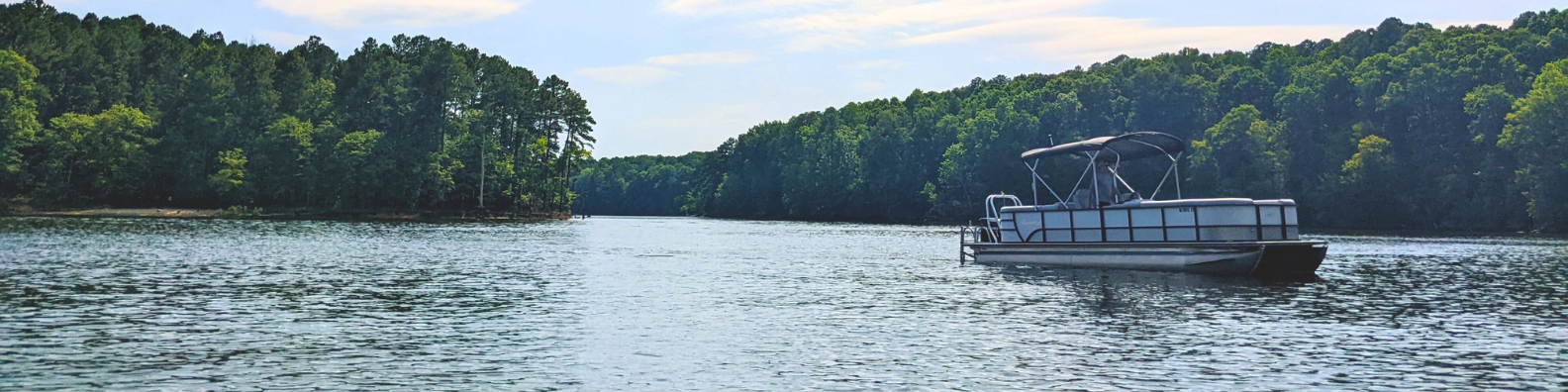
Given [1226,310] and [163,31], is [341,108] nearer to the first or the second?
[163,31]

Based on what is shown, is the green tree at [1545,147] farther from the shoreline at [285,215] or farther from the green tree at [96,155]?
the green tree at [96,155]

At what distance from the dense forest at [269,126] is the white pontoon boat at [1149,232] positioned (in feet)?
312

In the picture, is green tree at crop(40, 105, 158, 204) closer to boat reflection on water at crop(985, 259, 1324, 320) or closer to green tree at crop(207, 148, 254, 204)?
green tree at crop(207, 148, 254, 204)

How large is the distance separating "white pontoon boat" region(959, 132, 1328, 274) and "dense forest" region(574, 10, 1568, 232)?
245 feet

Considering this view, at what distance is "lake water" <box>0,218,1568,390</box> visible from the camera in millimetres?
18047

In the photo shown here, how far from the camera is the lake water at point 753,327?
18047mm

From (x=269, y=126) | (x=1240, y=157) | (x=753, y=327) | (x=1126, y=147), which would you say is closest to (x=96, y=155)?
(x=269, y=126)

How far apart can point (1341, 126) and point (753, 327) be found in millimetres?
121414

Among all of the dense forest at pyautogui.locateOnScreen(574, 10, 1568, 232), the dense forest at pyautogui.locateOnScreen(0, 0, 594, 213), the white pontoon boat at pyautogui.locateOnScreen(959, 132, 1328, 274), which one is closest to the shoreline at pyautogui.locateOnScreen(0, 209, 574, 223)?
the dense forest at pyautogui.locateOnScreen(0, 0, 594, 213)

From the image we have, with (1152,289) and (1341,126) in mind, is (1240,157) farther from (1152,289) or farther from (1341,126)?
(1152,289)

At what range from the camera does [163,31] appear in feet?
538

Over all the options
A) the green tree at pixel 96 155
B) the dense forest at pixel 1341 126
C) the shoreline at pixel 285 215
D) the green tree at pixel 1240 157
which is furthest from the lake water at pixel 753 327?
the green tree at pixel 1240 157

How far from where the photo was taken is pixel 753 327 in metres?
25.2

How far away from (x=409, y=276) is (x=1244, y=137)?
113665 mm
